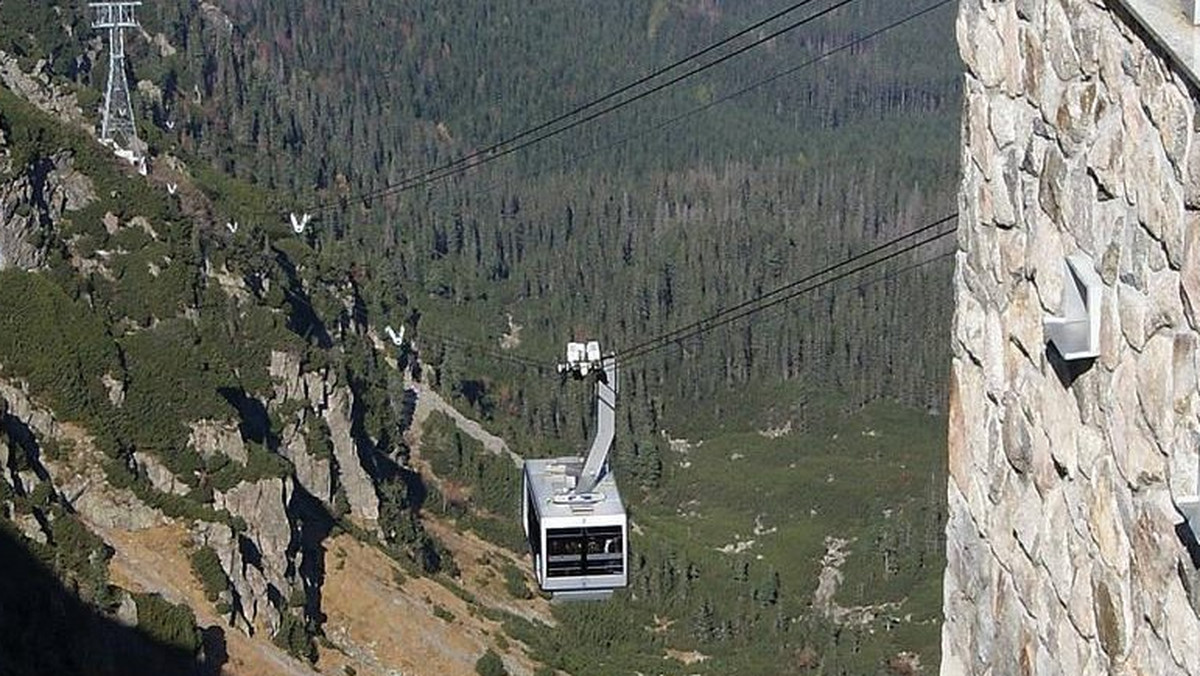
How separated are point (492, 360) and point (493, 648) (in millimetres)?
51363

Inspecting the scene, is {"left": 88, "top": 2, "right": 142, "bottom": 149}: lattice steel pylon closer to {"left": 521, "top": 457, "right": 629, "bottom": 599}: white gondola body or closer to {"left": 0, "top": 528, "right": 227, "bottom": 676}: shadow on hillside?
{"left": 0, "top": 528, "right": 227, "bottom": 676}: shadow on hillside

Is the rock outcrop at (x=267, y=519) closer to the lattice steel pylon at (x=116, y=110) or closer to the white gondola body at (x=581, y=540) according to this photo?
the lattice steel pylon at (x=116, y=110)

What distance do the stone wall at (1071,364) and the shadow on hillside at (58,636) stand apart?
26383mm

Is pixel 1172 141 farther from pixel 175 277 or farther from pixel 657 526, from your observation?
pixel 657 526

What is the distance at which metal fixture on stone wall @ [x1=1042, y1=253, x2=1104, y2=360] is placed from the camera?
14.4 ft

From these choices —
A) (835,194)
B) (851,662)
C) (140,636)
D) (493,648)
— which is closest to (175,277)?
(493,648)

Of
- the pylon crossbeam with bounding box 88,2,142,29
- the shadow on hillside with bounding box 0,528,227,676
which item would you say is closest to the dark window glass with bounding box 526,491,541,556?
the shadow on hillside with bounding box 0,528,227,676

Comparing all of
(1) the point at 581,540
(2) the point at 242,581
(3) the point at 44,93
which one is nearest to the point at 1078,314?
(1) the point at 581,540

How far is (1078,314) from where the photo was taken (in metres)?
4.53

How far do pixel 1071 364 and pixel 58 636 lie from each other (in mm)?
29240

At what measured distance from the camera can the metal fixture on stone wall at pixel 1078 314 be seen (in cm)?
440

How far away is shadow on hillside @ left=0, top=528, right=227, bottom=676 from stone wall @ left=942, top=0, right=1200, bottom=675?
26383 millimetres

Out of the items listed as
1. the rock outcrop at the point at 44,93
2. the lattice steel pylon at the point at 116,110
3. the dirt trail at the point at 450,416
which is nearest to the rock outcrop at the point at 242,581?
the lattice steel pylon at the point at 116,110

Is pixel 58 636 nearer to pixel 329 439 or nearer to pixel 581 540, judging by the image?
pixel 581 540
